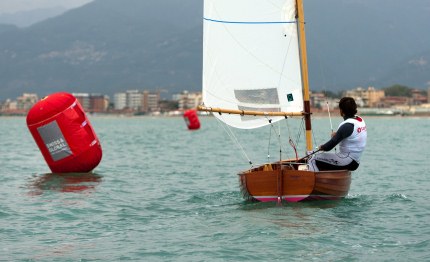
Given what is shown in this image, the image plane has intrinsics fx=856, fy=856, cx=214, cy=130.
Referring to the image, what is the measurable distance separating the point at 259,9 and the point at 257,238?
753 cm

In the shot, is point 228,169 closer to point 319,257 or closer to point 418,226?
point 418,226

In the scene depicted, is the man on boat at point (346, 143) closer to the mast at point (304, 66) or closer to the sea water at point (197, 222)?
the sea water at point (197, 222)

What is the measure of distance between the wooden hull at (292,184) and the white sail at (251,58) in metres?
2.11

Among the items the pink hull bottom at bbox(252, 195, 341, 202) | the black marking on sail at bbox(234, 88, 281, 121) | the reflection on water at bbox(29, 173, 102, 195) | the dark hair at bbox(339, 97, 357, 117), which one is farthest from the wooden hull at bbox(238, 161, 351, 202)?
the reflection on water at bbox(29, 173, 102, 195)

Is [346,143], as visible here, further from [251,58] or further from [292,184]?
[251,58]

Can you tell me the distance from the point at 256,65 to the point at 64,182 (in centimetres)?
800

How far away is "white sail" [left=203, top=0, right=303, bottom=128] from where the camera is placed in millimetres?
21094

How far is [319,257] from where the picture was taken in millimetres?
14180

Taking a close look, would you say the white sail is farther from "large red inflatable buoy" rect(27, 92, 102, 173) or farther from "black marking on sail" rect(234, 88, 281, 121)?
"large red inflatable buoy" rect(27, 92, 102, 173)

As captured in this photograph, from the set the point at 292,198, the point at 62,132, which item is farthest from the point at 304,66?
the point at 62,132

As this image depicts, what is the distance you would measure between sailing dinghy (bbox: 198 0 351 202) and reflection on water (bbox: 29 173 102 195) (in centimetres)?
551

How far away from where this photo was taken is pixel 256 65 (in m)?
21.5

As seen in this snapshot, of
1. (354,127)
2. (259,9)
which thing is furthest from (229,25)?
(354,127)

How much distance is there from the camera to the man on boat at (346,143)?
62.1 ft
